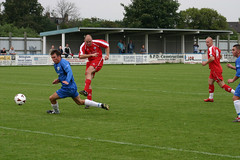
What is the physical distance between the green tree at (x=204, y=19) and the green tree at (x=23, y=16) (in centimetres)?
3840

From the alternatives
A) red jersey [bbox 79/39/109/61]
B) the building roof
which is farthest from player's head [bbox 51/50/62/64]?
the building roof

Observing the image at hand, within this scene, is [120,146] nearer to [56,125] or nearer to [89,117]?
[56,125]

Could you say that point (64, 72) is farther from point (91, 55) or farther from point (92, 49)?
point (92, 49)

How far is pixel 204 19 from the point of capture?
358 feet

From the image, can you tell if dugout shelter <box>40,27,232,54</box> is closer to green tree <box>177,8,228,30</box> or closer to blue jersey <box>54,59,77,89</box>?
blue jersey <box>54,59,77,89</box>

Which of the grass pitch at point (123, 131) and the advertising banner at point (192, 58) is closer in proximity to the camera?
the grass pitch at point (123, 131)

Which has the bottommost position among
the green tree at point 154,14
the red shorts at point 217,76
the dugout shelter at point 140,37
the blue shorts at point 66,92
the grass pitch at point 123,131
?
the grass pitch at point 123,131

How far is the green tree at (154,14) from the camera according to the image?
81875 millimetres

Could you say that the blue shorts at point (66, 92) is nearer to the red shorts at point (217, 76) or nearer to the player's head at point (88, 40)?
the player's head at point (88, 40)

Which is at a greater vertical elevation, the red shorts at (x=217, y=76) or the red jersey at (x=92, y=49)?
the red jersey at (x=92, y=49)

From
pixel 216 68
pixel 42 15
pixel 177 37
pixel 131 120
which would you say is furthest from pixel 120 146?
pixel 42 15

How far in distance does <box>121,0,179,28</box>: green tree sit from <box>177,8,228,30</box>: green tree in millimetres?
27633

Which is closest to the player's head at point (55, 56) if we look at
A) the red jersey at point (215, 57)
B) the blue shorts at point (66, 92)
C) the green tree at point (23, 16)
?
the blue shorts at point (66, 92)

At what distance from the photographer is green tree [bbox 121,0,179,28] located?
8188 cm
